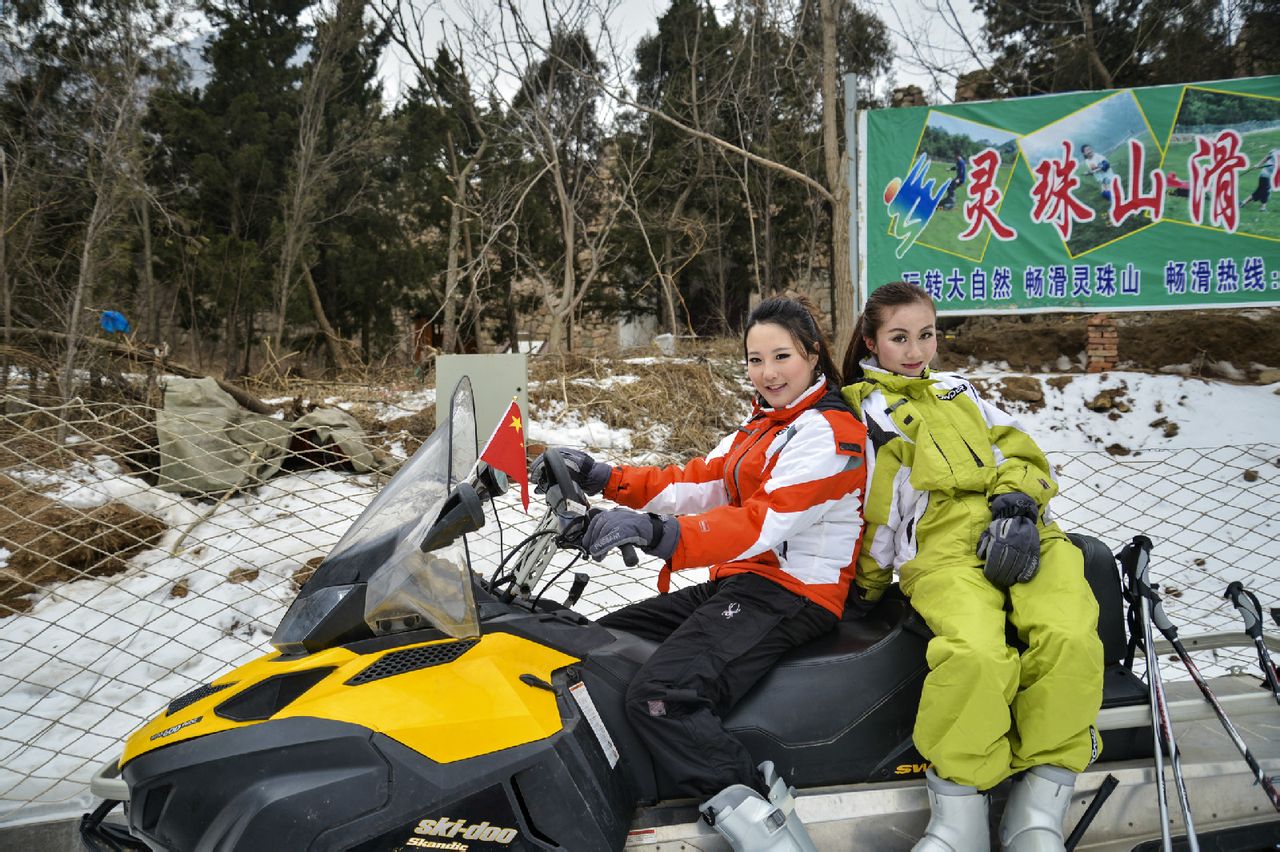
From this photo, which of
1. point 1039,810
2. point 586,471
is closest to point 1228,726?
point 1039,810

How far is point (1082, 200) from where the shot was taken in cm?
538

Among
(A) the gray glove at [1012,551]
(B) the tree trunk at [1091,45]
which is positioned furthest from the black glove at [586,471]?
(B) the tree trunk at [1091,45]

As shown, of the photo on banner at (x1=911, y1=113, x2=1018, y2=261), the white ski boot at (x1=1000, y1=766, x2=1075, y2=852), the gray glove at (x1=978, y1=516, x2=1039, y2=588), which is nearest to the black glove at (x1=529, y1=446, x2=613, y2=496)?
the gray glove at (x1=978, y1=516, x2=1039, y2=588)

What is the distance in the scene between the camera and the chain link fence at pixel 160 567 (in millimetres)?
2881

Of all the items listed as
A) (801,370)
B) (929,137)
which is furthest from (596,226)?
(801,370)

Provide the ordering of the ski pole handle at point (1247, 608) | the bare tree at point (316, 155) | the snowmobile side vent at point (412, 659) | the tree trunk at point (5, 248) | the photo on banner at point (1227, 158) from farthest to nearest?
the bare tree at point (316, 155) < the tree trunk at point (5, 248) < the photo on banner at point (1227, 158) < the ski pole handle at point (1247, 608) < the snowmobile side vent at point (412, 659)

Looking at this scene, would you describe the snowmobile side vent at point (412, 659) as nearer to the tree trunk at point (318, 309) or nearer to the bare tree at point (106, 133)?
the bare tree at point (106, 133)

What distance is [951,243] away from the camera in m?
5.35

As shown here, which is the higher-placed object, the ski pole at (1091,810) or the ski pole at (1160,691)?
the ski pole at (1160,691)

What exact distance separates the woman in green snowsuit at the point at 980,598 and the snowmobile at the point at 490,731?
0.12m

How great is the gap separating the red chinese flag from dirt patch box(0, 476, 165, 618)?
9.25 ft

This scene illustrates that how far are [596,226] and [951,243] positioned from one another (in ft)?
30.8

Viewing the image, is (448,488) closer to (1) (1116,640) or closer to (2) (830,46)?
(1) (1116,640)

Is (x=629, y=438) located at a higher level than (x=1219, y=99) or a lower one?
lower
